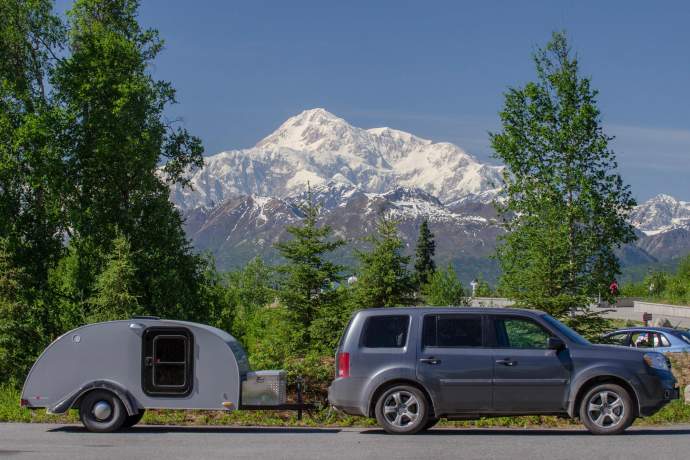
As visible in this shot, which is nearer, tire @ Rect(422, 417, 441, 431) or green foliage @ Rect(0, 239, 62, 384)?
tire @ Rect(422, 417, 441, 431)

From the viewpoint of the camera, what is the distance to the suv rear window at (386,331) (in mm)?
13570

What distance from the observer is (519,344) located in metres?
13.5

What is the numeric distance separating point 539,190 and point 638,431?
25543 mm

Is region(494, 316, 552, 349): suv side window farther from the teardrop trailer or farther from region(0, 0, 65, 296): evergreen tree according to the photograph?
region(0, 0, 65, 296): evergreen tree

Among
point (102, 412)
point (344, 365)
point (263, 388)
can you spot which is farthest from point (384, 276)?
point (102, 412)

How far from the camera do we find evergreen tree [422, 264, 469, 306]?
3041 inches

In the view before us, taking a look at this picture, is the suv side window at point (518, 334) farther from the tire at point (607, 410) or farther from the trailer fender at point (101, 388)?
the trailer fender at point (101, 388)

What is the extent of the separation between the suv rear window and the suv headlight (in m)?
→ 3.51

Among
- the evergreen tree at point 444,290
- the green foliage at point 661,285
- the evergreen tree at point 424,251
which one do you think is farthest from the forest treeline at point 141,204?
the green foliage at point 661,285

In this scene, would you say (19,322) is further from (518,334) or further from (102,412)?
(518,334)

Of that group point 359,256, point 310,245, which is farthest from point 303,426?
point 310,245

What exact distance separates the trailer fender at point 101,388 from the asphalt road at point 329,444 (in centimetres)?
38

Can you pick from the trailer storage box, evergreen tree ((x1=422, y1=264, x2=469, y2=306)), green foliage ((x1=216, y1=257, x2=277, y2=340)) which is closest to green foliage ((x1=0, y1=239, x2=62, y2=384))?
green foliage ((x1=216, y1=257, x2=277, y2=340))

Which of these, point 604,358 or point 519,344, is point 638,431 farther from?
point 519,344
